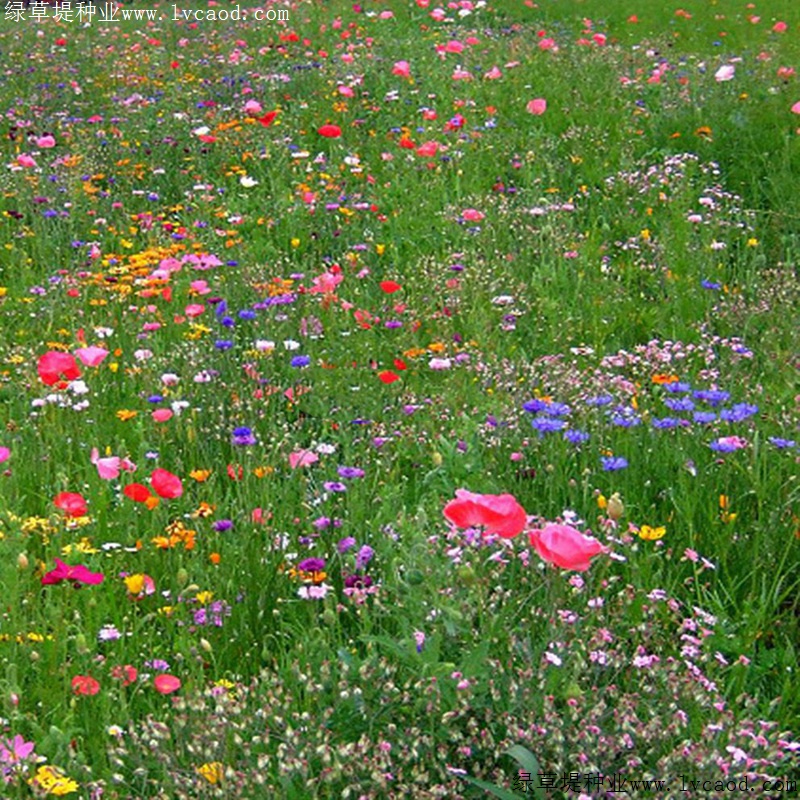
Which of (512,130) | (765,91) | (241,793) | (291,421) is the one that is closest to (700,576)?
(241,793)

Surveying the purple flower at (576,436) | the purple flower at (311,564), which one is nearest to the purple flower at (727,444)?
the purple flower at (576,436)

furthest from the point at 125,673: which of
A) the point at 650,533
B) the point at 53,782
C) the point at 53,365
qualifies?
the point at 650,533

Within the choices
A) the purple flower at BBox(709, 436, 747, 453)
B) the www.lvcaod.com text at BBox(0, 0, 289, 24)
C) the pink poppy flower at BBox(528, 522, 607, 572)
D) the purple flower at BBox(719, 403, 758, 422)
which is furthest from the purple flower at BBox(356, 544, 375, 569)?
the www.lvcaod.com text at BBox(0, 0, 289, 24)

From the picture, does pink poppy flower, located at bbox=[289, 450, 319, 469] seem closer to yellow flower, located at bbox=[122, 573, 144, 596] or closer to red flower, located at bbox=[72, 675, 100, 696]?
yellow flower, located at bbox=[122, 573, 144, 596]

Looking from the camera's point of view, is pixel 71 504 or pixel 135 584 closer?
pixel 135 584

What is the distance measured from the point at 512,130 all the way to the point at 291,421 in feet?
11.7

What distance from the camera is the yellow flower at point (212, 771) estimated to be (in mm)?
1697

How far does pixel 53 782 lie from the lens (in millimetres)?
1755

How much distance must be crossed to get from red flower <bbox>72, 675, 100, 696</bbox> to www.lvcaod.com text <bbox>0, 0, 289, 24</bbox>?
9.98 metres

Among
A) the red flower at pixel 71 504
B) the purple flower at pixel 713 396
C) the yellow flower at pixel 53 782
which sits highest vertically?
the purple flower at pixel 713 396

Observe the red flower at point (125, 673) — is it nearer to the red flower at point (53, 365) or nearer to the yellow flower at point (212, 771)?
the yellow flower at point (212, 771)

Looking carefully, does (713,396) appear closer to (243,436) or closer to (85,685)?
(243,436)

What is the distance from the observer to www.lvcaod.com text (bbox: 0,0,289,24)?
11.8m

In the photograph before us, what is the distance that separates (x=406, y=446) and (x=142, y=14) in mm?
11882
